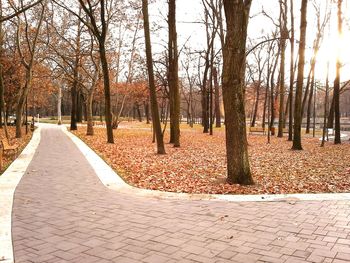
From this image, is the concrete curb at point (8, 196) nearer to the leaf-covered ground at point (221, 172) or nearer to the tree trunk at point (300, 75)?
the leaf-covered ground at point (221, 172)

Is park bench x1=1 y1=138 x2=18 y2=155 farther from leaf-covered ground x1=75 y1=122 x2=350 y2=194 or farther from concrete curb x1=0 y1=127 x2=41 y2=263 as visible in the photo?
leaf-covered ground x1=75 y1=122 x2=350 y2=194

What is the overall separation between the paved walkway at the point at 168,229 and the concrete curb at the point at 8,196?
0.36ft

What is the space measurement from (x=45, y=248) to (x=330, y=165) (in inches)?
422

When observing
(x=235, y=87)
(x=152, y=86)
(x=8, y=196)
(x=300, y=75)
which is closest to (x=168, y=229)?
(x=8, y=196)

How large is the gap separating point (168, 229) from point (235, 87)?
4405mm

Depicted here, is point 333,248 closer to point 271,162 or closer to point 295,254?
point 295,254

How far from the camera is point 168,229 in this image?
216 inches

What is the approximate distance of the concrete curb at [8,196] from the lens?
4.65 metres

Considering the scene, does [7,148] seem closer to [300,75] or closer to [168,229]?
[168,229]

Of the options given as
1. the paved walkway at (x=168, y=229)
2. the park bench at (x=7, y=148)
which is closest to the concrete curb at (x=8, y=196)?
the paved walkway at (x=168, y=229)

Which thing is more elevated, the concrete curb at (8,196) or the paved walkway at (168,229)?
the concrete curb at (8,196)

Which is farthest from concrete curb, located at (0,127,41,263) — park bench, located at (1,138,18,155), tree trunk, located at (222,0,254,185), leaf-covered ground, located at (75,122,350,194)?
tree trunk, located at (222,0,254,185)

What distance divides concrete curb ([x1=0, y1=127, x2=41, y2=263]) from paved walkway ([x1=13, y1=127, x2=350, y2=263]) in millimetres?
111

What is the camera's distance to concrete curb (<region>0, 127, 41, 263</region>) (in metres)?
4.65
